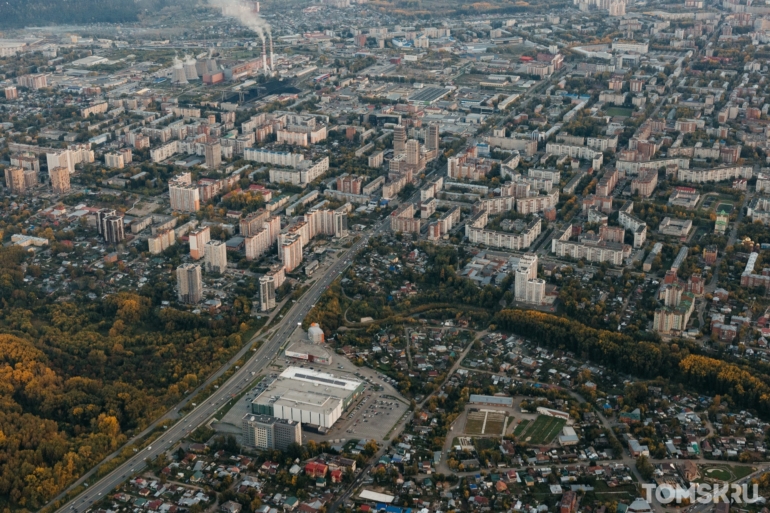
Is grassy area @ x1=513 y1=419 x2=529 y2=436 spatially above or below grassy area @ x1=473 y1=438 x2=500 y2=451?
below

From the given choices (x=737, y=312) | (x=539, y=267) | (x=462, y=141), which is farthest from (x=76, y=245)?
(x=737, y=312)

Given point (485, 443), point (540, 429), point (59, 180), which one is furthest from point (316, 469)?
point (59, 180)

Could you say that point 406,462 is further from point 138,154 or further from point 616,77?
point 616,77

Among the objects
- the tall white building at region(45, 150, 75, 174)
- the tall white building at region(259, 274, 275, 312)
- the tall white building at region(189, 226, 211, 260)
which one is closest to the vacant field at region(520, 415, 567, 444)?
the tall white building at region(259, 274, 275, 312)

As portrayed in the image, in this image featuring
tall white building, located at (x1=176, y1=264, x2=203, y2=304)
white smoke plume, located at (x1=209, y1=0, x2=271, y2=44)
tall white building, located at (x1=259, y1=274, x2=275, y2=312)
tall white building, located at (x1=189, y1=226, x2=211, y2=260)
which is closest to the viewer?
tall white building, located at (x1=259, y1=274, x2=275, y2=312)

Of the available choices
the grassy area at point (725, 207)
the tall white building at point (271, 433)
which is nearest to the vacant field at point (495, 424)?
the tall white building at point (271, 433)

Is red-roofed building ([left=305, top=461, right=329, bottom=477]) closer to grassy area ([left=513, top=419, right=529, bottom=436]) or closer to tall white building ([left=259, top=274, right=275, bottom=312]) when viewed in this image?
grassy area ([left=513, top=419, right=529, bottom=436])
